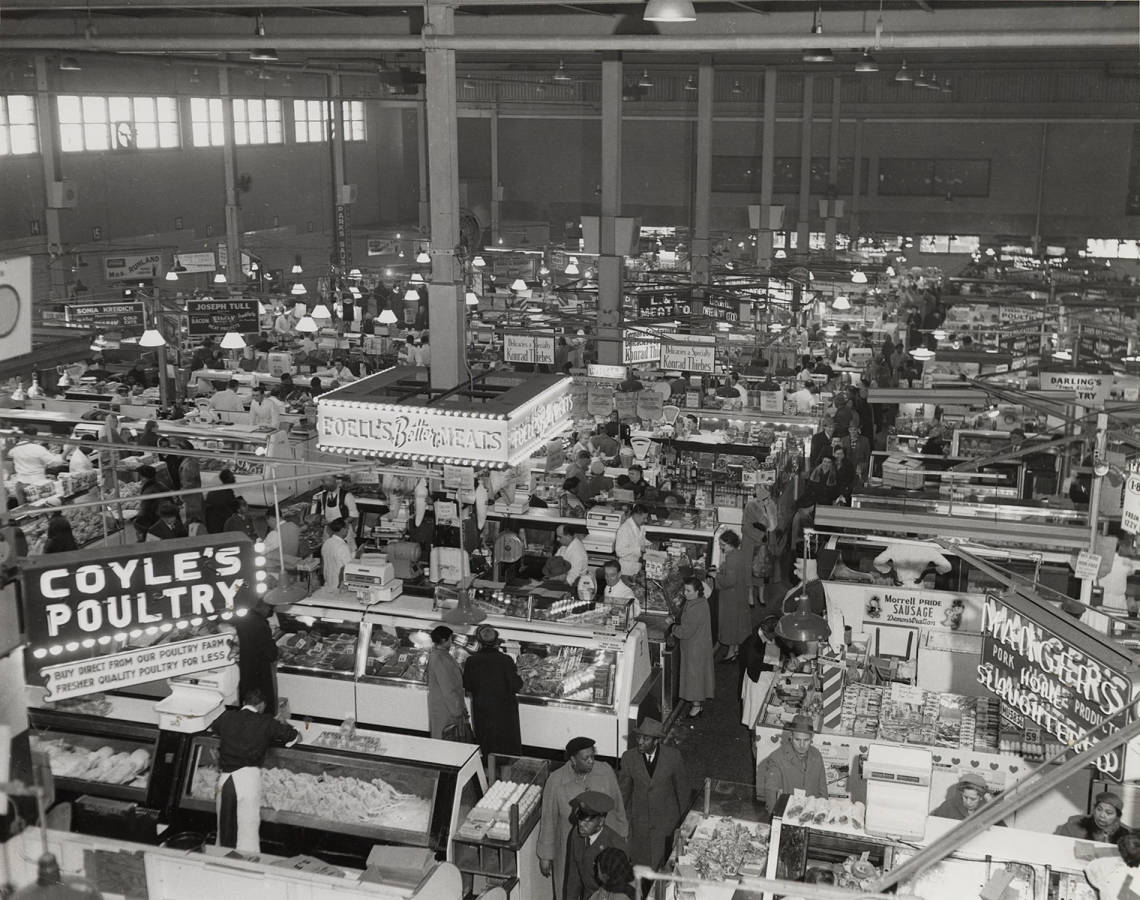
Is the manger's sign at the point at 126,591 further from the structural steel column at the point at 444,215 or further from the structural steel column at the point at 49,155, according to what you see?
the structural steel column at the point at 49,155

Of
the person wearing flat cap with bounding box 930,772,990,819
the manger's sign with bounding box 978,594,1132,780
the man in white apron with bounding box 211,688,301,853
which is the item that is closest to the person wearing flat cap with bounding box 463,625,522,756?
the man in white apron with bounding box 211,688,301,853

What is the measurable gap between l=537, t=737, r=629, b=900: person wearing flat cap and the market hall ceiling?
225 inches

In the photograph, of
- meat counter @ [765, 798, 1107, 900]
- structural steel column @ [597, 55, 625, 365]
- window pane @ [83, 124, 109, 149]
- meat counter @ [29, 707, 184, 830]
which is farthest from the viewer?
window pane @ [83, 124, 109, 149]

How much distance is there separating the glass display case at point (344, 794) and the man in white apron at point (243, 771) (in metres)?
0.17

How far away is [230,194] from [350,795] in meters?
21.7

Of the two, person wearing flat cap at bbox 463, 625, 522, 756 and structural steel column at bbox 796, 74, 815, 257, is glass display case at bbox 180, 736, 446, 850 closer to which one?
person wearing flat cap at bbox 463, 625, 522, 756

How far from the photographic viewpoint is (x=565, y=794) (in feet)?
26.4

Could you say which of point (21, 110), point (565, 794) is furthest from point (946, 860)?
point (21, 110)

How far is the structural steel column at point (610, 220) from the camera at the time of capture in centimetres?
1938

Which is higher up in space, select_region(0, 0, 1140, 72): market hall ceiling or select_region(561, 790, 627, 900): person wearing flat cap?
select_region(0, 0, 1140, 72): market hall ceiling

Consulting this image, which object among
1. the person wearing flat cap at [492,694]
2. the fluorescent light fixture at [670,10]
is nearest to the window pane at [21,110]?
the person wearing flat cap at [492,694]

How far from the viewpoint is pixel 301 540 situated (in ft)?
45.9

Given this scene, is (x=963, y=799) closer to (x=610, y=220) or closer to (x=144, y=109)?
(x=610, y=220)

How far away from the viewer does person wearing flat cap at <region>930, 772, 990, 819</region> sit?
837cm
